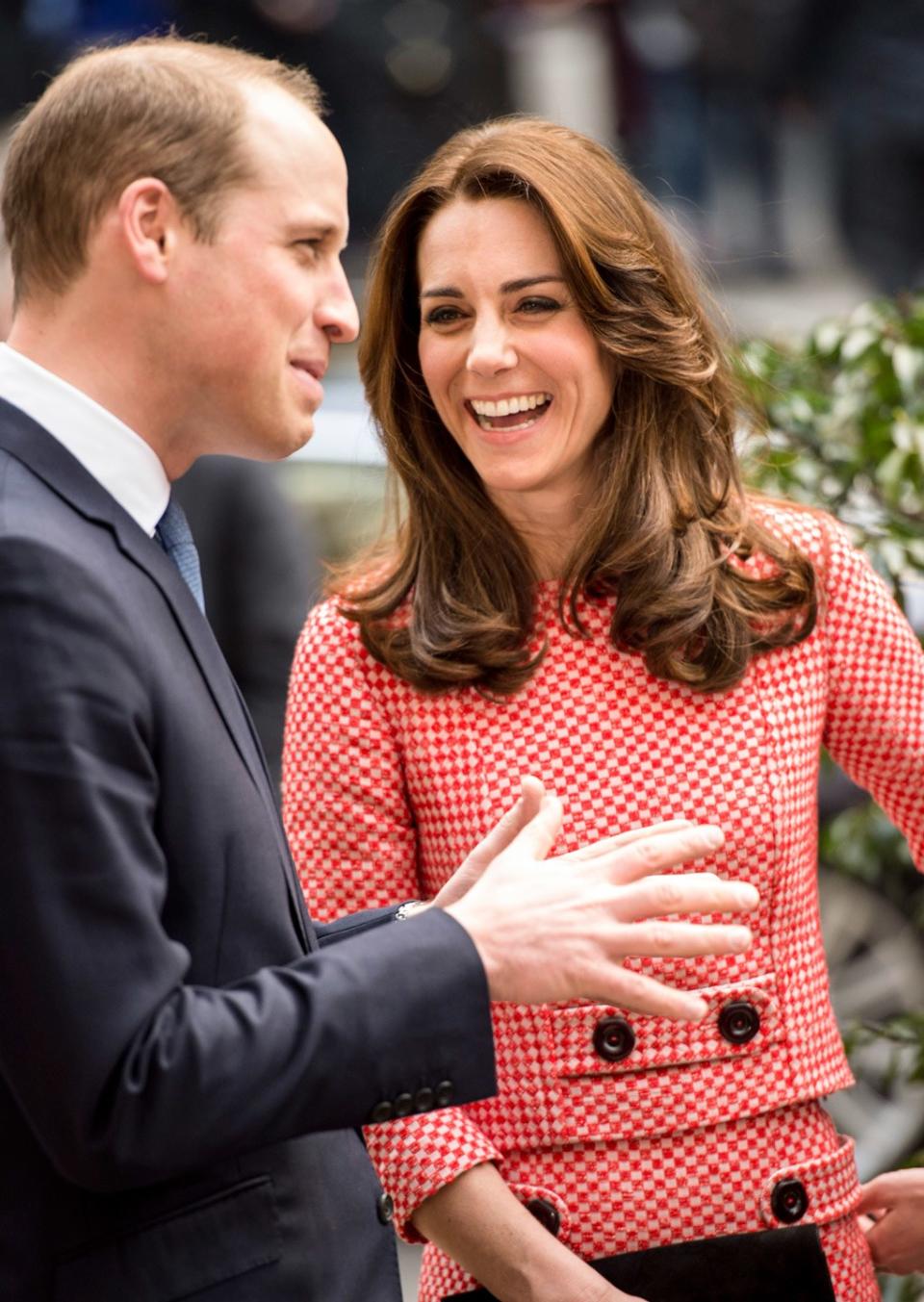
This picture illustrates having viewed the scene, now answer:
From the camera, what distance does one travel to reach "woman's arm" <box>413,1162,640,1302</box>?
7.30ft

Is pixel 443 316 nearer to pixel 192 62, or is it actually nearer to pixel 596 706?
pixel 596 706

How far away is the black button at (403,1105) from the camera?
Answer: 1722mm

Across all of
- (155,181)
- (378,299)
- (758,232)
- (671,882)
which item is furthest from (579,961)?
(758,232)

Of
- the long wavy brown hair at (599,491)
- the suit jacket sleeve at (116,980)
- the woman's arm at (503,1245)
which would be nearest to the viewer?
the suit jacket sleeve at (116,980)

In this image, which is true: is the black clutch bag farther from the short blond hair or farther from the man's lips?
the short blond hair

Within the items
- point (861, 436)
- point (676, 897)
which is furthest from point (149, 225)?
point (861, 436)

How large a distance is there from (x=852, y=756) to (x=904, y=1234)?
0.61 metres

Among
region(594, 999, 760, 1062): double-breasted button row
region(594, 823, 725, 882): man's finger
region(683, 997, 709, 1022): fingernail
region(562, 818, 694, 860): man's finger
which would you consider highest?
region(594, 823, 725, 882): man's finger

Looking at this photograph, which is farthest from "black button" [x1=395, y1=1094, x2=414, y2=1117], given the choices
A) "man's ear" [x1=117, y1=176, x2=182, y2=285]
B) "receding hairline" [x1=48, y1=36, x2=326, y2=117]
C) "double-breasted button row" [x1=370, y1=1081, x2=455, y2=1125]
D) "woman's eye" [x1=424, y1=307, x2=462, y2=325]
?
"woman's eye" [x1=424, y1=307, x2=462, y2=325]

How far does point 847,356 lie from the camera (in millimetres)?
3387

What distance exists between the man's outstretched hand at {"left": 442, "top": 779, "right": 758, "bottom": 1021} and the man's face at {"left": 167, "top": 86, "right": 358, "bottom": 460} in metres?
0.49

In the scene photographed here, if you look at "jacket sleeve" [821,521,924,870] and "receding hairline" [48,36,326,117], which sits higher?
"receding hairline" [48,36,326,117]

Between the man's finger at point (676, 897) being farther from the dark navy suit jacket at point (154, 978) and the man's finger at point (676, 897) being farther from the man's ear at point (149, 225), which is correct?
the man's ear at point (149, 225)

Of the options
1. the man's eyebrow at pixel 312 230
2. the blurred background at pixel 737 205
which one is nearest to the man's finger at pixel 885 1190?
the blurred background at pixel 737 205
